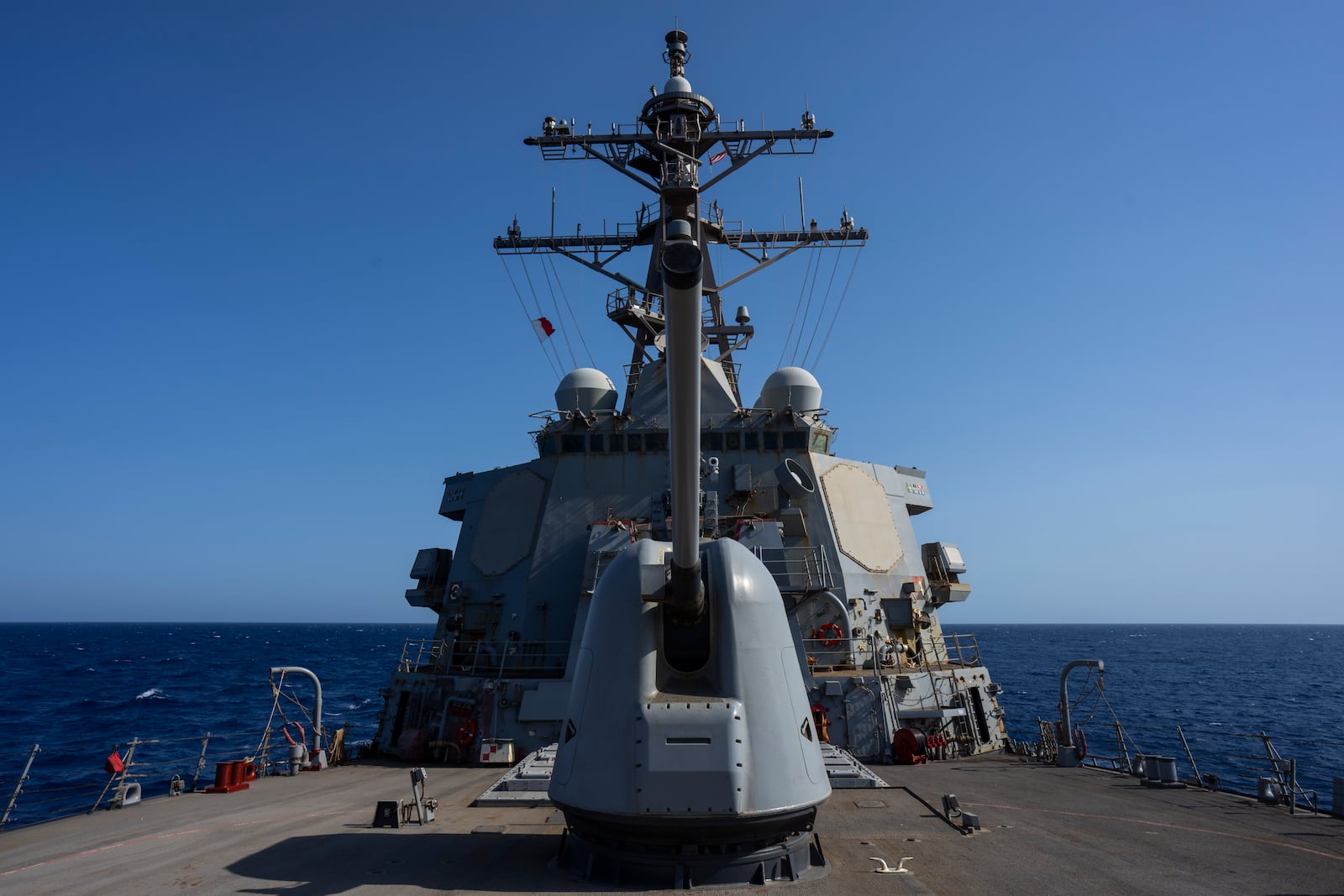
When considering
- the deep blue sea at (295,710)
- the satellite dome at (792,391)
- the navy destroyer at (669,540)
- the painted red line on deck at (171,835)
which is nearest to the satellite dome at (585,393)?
the navy destroyer at (669,540)

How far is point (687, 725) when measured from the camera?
560cm

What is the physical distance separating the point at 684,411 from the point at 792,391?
11.7 meters

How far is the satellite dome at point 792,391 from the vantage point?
1634 centimetres

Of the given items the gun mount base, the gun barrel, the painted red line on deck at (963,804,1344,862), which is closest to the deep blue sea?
the painted red line on deck at (963,804,1344,862)

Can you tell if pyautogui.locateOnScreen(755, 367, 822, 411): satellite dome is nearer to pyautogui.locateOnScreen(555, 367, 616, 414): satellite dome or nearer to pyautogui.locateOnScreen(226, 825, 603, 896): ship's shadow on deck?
pyautogui.locateOnScreen(555, 367, 616, 414): satellite dome

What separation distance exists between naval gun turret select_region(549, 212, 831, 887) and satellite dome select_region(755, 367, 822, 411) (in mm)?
10222

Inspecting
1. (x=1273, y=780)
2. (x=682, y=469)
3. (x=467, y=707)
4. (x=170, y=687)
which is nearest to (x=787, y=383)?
(x=467, y=707)

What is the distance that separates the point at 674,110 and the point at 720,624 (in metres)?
15.6

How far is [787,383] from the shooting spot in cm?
1647

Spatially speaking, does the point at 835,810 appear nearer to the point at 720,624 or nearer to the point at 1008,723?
the point at 720,624

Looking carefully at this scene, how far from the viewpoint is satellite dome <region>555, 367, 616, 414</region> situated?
54.8 feet

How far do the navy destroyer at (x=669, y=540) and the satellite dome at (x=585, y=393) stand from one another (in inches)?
1.6

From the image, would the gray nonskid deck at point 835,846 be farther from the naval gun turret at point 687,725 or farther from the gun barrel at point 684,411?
the gun barrel at point 684,411

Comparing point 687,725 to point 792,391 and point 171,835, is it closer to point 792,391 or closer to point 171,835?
point 171,835
